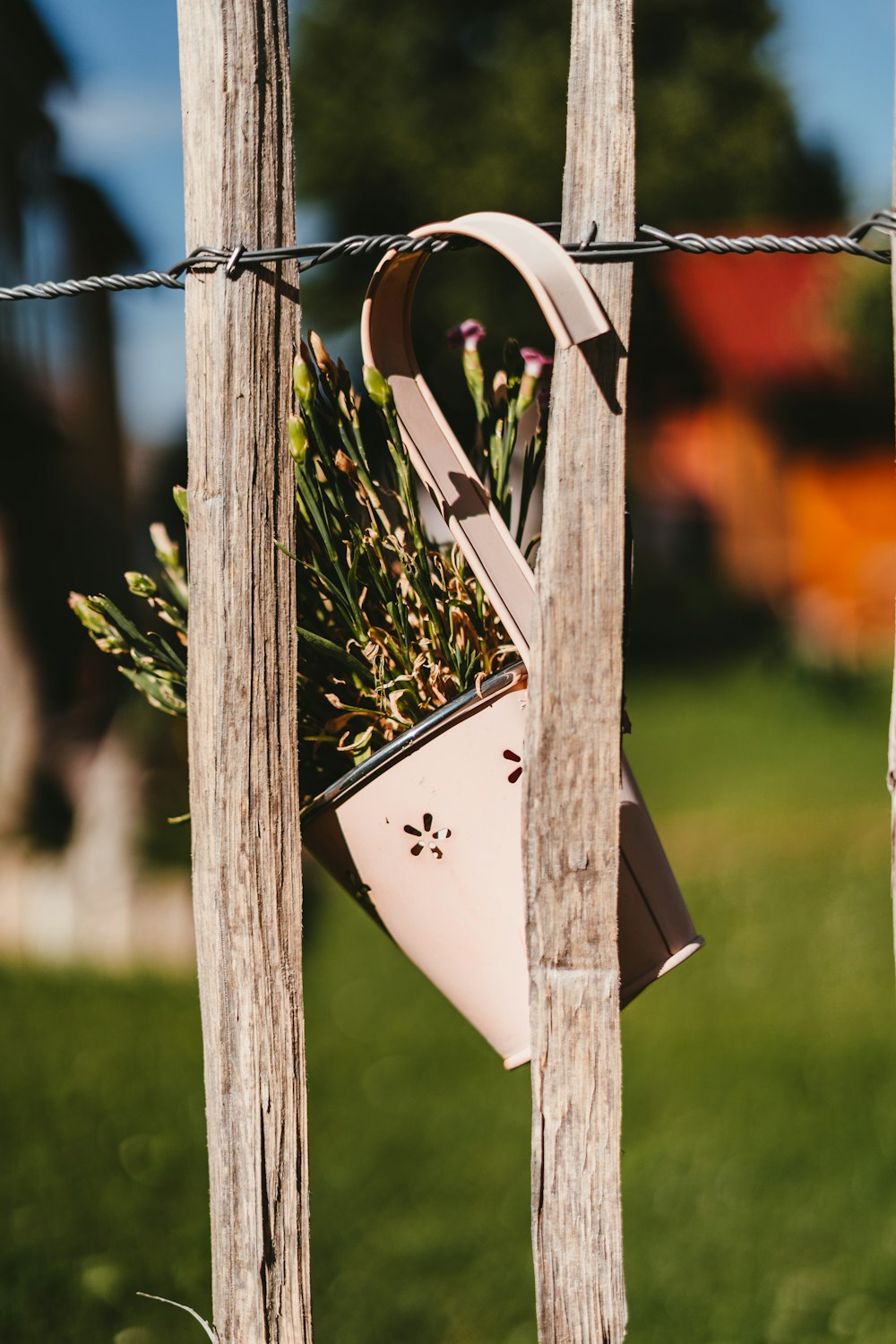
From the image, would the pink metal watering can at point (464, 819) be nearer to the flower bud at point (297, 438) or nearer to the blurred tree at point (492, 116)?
the flower bud at point (297, 438)

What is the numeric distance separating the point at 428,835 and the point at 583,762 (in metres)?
0.20

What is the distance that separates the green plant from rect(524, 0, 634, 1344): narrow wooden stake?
18 centimetres

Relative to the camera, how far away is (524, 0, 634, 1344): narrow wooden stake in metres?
1.14

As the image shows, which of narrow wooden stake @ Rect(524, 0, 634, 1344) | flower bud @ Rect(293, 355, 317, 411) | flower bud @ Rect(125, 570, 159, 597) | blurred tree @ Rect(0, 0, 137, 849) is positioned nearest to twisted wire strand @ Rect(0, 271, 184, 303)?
flower bud @ Rect(293, 355, 317, 411)

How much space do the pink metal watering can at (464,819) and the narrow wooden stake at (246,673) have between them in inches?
3.6

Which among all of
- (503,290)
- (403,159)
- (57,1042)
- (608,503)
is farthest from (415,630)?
(403,159)

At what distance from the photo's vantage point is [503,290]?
1378 centimetres

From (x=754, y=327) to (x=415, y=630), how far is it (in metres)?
14.0

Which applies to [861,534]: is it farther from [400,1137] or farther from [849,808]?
[400,1137]

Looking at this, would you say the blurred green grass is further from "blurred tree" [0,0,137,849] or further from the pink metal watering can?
"blurred tree" [0,0,137,849]

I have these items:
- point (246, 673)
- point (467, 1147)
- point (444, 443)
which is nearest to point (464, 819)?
point (246, 673)

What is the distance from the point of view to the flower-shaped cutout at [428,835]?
4.18 ft

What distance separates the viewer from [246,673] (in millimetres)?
1244

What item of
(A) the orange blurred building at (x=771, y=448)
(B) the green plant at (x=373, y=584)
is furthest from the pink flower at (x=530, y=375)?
(A) the orange blurred building at (x=771, y=448)
